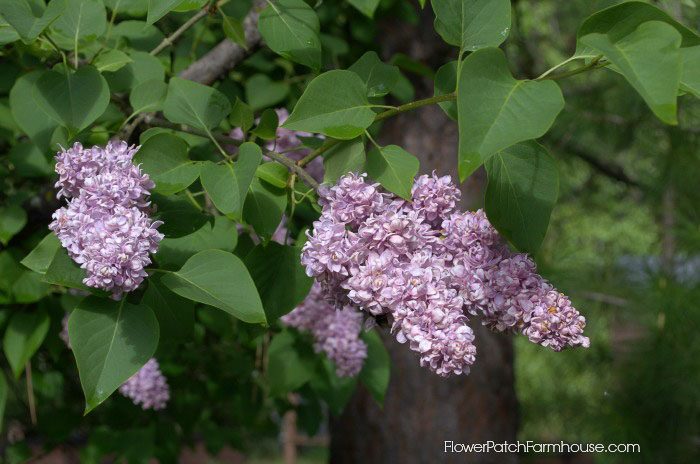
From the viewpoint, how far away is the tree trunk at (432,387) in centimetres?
257

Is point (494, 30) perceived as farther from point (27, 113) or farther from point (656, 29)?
point (27, 113)

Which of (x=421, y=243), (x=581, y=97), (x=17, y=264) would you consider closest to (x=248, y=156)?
(x=421, y=243)

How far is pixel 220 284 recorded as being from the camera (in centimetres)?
88

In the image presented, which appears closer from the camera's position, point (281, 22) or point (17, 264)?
point (281, 22)

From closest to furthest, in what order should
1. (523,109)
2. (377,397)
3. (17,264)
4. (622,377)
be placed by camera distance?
(523,109), (17,264), (377,397), (622,377)

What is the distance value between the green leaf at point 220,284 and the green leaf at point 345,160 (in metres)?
0.13

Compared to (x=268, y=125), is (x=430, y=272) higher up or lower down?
lower down

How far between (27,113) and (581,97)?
3243 millimetres

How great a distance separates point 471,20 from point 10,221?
0.85m

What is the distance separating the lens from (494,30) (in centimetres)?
86

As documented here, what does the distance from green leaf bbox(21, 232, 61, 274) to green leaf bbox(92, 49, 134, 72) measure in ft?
0.97

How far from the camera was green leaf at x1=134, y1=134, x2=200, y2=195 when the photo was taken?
0.96m

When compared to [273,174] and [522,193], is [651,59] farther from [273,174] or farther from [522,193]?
[273,174]

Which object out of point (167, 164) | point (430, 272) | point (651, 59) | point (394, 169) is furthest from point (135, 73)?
point (651, 59)
